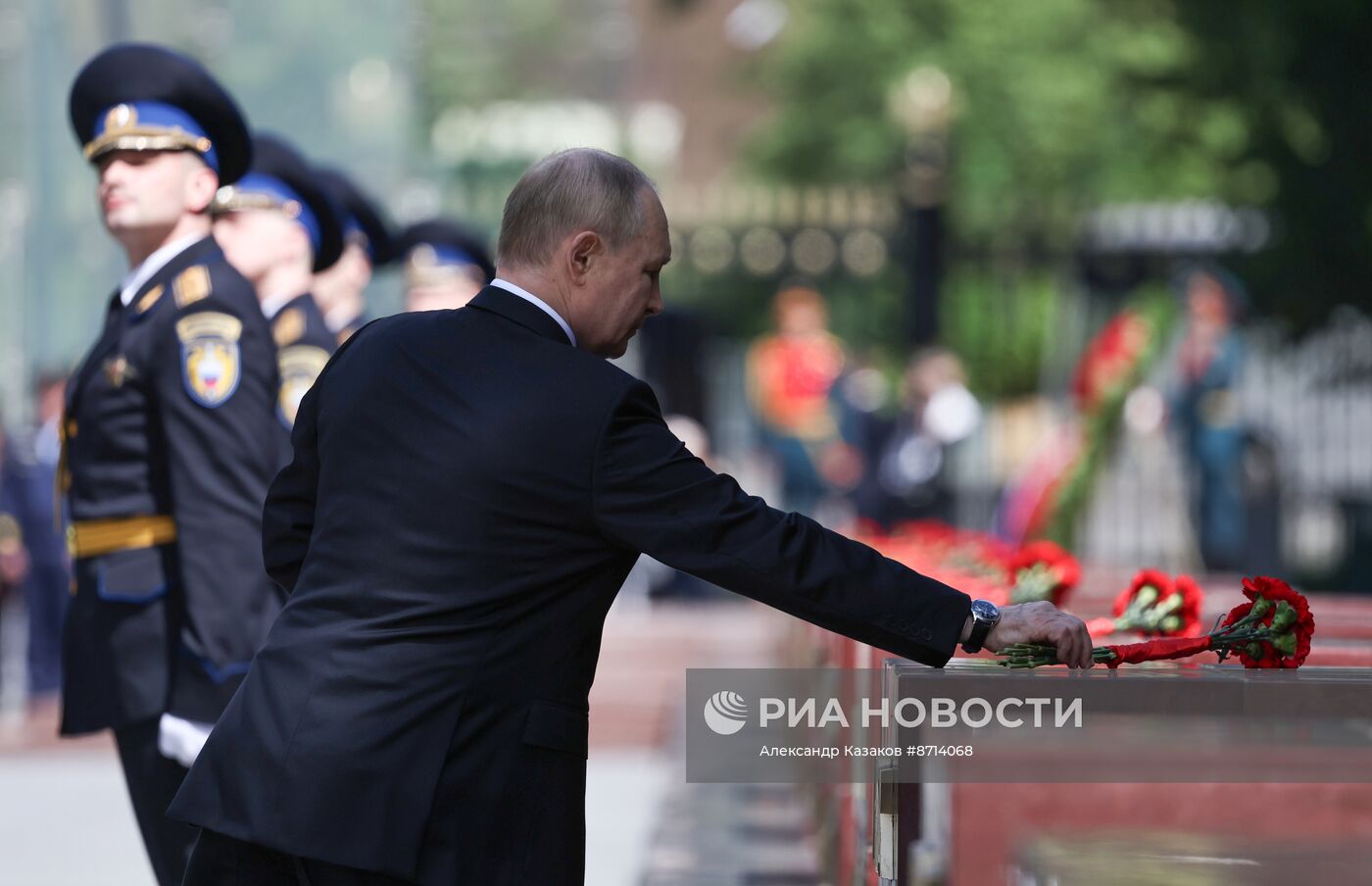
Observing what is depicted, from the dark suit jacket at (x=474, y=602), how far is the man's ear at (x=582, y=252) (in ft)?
0.29

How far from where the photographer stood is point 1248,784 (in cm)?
315

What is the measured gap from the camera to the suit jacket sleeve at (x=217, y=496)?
4.21 m

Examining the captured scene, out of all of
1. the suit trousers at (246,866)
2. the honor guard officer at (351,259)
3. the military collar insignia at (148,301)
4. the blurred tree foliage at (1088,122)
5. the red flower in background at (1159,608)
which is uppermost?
the blurred tree foliage at (1088,122)

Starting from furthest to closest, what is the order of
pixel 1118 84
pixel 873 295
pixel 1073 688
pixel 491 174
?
pixel 873 295
pixel 491 174
pixel 1118 84
pixel 1073 688

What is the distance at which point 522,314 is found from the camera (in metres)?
2.99

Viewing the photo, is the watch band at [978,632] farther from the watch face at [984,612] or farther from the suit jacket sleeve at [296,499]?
the suit jacket sleeve at [296,499]

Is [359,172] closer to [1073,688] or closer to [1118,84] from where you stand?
[1118,84]

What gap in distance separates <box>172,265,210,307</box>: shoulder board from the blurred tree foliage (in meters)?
10.1

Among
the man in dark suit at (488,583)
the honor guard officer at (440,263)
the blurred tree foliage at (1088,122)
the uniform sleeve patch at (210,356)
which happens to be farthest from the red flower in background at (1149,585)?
the blurred tree foliage at (1088,122)

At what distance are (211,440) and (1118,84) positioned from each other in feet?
38.6

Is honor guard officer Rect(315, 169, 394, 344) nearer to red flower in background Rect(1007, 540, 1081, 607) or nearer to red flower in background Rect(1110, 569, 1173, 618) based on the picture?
red flower in background Rect(1007, 540, 1081, 607)

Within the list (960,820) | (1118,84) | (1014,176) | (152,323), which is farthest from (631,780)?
(1014,176)

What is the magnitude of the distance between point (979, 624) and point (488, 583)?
2.22 feet

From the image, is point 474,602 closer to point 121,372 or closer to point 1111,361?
point 121,372
